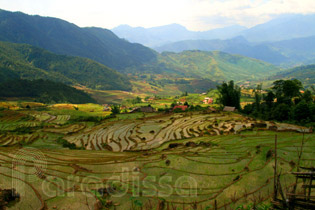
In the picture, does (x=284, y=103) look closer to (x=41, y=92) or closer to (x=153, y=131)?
(x=153, y=131)

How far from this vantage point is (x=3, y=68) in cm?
17812

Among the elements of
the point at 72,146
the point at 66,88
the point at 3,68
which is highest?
the point at 3,68

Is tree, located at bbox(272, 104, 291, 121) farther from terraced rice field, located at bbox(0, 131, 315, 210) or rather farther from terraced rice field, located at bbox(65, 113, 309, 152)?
terraced rice field, located at bbox(0, 131, 315, 210)

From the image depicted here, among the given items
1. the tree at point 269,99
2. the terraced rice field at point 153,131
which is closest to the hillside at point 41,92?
the terraced rice field at point 153,131

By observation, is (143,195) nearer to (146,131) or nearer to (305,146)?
(305,146)

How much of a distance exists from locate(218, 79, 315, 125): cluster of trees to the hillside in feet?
339

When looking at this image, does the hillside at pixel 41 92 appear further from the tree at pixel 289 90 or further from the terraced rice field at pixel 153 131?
the tree at pixel 289 90

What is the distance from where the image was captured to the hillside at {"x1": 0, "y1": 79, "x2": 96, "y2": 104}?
124 metres

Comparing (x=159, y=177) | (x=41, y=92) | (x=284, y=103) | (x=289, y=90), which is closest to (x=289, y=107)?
(x=284, y=103)

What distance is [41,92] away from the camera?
130875 millimetres

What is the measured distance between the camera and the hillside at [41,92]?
124125 mm

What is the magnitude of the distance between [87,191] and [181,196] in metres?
5.26

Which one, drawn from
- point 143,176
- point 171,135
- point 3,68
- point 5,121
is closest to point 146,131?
point 171,135

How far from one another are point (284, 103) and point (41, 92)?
129500 mm
